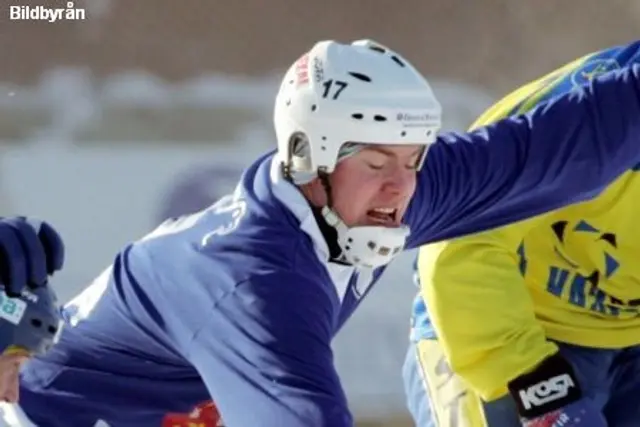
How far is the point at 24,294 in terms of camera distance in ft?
5.56

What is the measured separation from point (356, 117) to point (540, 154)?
0.93ft

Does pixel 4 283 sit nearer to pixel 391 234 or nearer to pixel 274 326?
pixel 274 326

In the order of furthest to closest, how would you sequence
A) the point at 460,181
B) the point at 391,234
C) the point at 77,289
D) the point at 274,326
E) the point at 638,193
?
the point at 77,289 < the point at 638,193 < the point at 460,181 < the point at 391,234 < the point at 274,326

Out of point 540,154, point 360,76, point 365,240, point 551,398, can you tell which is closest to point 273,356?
point 365,240

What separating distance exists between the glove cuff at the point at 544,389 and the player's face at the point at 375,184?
407 millimetres

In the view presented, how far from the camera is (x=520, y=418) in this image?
2.16 m

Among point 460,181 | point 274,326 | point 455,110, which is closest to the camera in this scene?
point 274,326

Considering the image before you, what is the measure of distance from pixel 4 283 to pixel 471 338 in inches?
25.7

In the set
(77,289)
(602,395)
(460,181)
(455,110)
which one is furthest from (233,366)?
(455,110)

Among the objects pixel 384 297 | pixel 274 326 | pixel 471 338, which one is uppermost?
pixel 274 326

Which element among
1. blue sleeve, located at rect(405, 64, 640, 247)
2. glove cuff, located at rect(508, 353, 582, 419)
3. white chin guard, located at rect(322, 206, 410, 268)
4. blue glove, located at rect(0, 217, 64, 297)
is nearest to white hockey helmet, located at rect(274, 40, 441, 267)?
white chin guard, located at rect(322, 206, 410, 268)

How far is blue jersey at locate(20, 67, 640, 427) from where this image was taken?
1.67 m

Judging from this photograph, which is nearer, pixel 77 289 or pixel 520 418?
pixel 520 418

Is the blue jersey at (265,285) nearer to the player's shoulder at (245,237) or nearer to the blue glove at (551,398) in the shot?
the player's shoulder at (245,237)
